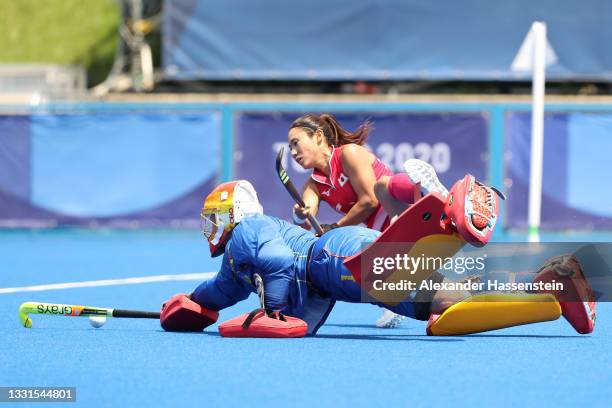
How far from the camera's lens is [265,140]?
51.5 ft

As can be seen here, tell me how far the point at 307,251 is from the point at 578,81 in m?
13.6

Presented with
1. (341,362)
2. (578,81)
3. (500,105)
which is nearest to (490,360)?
(341,362)

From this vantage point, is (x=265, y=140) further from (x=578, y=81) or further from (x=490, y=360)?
(x=490, y=360)

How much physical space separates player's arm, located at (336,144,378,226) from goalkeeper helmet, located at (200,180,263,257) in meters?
1.25

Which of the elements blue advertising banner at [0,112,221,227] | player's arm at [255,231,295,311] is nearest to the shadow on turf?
player's arm at [255,231,295,311]

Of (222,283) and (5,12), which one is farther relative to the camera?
(5,12)

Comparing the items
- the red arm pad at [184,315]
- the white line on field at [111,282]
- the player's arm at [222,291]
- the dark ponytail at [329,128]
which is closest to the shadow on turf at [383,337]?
the player's arm at [222,291]

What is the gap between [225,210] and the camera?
263 inches

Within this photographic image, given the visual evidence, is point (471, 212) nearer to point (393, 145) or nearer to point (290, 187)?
Answer: point (290, 187)

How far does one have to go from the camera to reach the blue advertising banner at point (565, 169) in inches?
606

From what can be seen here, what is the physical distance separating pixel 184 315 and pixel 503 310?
74.0 inches

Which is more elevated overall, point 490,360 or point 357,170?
point 357,170

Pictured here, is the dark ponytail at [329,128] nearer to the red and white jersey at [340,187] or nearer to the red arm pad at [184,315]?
the red and white jersey at [340,187]

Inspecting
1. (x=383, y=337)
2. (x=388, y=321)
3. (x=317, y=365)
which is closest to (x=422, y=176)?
(x=383, y=337)
